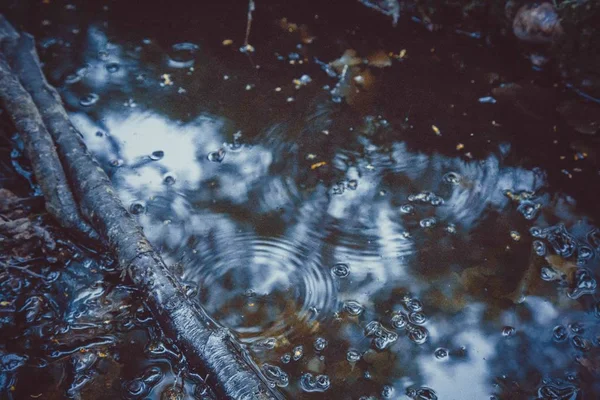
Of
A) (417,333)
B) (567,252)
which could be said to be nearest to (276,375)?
(417,333)

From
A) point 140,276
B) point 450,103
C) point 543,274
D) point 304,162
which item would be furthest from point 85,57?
point 543,274

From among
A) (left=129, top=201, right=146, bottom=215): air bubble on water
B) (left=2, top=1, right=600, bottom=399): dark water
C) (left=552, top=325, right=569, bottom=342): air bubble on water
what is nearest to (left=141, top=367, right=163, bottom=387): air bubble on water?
(left=2, top=1, right=600, bottom=399): dark water

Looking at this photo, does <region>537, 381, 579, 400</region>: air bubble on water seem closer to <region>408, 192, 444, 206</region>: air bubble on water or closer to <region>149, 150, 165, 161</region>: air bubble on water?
<region>408, 192, 444, 206</region>: air bubble on water

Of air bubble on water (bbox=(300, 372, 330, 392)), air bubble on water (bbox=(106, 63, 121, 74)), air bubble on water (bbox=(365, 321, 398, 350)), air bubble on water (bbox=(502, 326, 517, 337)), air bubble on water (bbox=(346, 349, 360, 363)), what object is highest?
air bubble on water (bbox=(106, 63, 121, 74))

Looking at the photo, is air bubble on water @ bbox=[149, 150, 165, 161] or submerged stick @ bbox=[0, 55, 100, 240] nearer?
submerged stick @ bbox=[0, 55, 100, 240]

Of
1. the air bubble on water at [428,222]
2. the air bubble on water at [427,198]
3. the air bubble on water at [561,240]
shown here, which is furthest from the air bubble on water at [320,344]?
the air bubble on water at [561,240]

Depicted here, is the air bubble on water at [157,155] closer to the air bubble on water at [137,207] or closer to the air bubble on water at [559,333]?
the air bubble on water at [137,207]

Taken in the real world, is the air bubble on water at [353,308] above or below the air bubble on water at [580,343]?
below

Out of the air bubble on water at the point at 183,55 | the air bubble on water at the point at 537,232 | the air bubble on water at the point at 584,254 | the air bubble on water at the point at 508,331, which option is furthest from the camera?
the air bubble on water at the point at 183,55
